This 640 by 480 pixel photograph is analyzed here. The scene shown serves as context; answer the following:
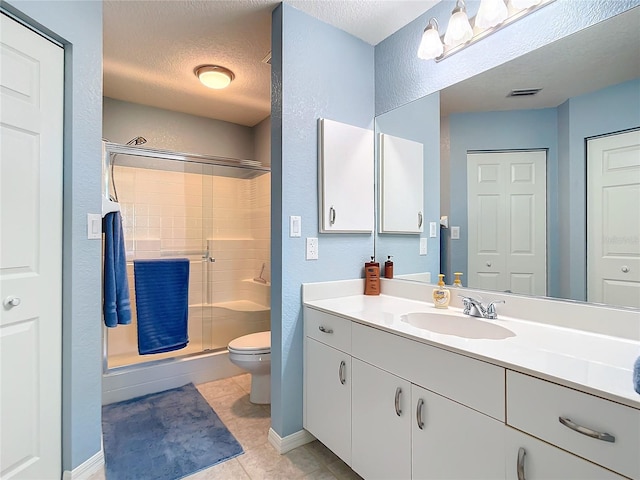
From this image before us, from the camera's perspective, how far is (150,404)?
232 cm

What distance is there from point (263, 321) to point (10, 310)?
2.07m

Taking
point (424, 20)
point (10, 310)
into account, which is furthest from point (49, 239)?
point (424, 20)

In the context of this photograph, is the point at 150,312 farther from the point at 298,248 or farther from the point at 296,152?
the point at 296,152

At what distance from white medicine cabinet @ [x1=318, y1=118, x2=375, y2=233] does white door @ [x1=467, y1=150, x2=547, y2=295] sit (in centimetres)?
63

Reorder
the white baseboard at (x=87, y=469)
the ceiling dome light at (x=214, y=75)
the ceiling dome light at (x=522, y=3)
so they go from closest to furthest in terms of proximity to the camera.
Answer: the ceiling dome light at (x=522, y=3) < the white baseboard at (x=87, y=469) < the ceiling dome light at (x=214, y=75)

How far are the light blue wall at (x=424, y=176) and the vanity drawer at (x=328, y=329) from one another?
63 cm

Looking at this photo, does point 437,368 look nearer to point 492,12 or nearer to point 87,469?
point 492,12

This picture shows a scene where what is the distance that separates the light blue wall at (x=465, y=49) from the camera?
1292 millimetres

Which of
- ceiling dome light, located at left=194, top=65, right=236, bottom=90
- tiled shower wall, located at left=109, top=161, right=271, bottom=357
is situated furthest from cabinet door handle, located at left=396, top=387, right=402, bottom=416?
ceiling dome light, located at left=194, top=65, right=236, bottom=90

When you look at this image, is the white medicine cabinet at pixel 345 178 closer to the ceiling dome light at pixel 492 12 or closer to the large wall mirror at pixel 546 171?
the large wall mirror at pixel 546 171

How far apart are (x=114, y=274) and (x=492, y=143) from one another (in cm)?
214

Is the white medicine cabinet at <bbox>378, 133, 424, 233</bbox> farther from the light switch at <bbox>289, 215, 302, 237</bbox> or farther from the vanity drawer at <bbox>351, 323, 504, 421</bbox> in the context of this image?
the vanity drawer at <bbox>351, 323, 504, 421</bbox>

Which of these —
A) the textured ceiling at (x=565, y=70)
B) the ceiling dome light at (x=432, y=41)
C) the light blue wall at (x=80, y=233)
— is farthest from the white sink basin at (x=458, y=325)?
the light blue wall at (x=80, y=233)

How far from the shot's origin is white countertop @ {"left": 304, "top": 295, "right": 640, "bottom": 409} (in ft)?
2.68
